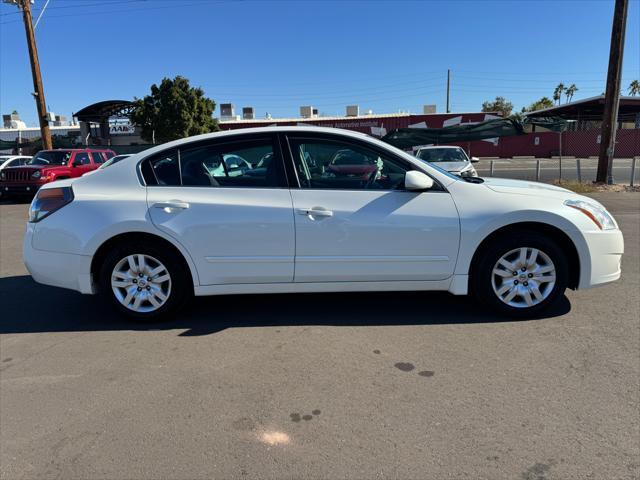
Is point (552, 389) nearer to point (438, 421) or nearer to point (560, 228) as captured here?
point (438, 421)

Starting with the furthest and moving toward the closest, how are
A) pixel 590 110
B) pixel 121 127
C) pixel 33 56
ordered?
pixel 121 127, pixel 590 110, pixel 33 56

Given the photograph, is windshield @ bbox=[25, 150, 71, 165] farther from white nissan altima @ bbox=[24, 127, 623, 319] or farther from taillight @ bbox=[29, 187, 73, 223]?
white nissan altima @ bbox=[24, 127, 623, 319]

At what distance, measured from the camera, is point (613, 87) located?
13828mm

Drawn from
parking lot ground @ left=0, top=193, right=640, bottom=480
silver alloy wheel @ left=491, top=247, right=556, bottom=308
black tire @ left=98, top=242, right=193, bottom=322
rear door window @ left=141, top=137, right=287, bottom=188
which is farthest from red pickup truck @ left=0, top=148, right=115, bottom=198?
silver alloy wheel @ left=491, top=247, right=556, bottom=308

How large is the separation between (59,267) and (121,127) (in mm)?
48848

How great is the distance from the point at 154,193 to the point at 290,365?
6.14ft

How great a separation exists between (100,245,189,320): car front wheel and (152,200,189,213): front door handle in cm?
36

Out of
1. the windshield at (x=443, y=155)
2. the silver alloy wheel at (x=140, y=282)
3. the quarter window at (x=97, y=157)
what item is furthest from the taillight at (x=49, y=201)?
the quarter window at (x=97, y=157)

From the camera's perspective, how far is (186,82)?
44.3 meters

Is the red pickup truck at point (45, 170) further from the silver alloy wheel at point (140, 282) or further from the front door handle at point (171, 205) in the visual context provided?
the front door handle at point (171, 205)

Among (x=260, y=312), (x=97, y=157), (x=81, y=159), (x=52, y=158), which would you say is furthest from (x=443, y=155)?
(x=52, y=158)

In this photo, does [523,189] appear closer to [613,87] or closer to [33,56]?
[613,87]

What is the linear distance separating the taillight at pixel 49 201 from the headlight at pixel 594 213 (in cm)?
433

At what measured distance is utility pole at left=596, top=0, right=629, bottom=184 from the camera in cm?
1338
